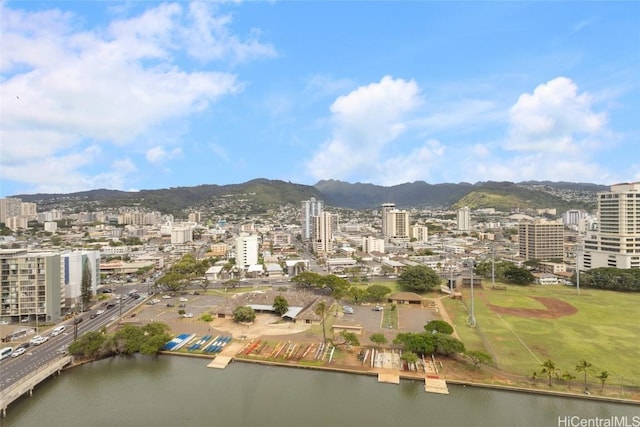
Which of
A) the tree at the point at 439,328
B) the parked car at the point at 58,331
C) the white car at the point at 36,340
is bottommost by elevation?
the parked car at the point at 58,331

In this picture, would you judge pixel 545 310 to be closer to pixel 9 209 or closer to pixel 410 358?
pixel 410 358

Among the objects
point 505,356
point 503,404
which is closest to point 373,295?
point 505,356

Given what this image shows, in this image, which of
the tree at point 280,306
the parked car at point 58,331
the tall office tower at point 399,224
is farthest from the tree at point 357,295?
the tall office tower at point 399,224

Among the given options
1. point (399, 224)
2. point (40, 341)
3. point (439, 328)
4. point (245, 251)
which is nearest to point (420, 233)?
point (399, 224)

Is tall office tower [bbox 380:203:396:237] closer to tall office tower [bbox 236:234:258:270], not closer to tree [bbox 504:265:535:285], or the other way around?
tall office tower [bbox 236:234:258:270]

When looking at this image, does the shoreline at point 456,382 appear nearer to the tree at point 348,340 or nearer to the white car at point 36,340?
the tree at point 348,340

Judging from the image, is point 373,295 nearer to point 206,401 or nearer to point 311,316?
point 311,316
